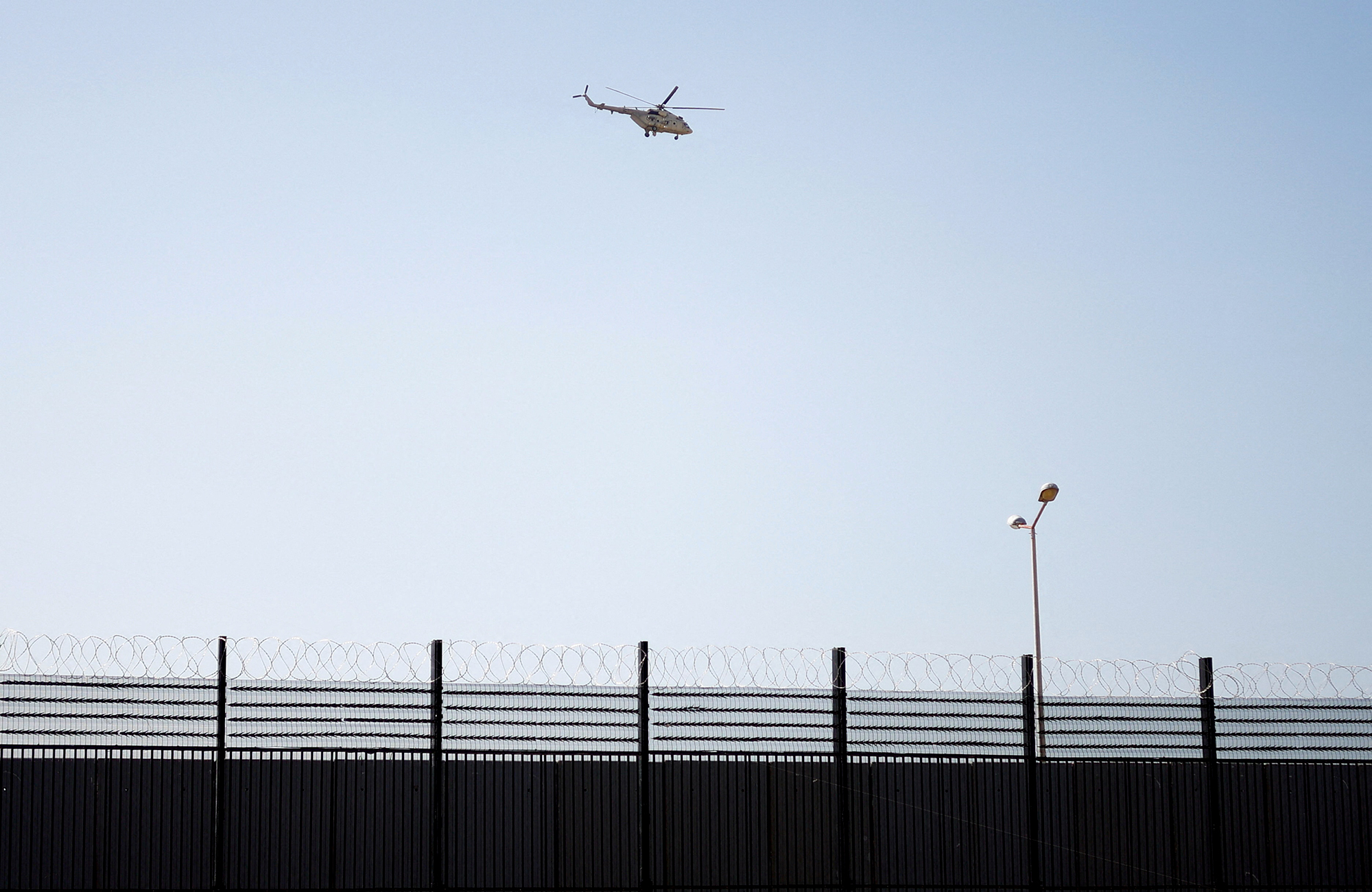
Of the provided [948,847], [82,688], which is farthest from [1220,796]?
[82,688]

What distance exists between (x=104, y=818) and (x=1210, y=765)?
1191 centimetres

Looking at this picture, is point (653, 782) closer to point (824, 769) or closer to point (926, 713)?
point (824, 769)

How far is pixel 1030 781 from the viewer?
17.1 metres

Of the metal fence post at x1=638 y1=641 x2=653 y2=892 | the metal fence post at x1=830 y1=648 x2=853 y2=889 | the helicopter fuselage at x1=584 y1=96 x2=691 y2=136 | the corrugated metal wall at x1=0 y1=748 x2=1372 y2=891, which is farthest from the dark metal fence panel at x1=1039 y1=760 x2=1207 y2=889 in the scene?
the helicopter fuselage at x1=584 y1=96 x2=691 y2=136

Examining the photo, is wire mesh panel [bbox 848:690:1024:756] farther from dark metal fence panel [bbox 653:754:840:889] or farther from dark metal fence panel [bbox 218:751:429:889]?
dark metal fence panel [bbox 218:751:429:889]

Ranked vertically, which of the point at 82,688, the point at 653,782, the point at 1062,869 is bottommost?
the point at 1062,869

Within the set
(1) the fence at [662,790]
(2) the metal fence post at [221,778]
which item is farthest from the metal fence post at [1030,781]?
(2) the metal fence post at [221,778]

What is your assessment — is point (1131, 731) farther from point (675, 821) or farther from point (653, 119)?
point (653, 119)

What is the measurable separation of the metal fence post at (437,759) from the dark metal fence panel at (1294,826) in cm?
862

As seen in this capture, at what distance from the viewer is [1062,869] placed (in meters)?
17.1

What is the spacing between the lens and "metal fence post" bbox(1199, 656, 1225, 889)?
17.3 metres

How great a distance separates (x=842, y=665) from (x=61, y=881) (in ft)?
27.1

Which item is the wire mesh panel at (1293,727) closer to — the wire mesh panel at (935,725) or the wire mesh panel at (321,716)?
the wire mesh panel at (935,725)

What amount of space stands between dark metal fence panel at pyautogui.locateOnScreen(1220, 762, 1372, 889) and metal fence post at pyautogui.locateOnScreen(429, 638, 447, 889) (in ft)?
28.3
